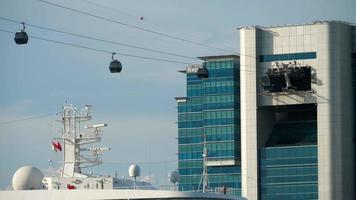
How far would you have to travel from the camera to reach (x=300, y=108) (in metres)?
179

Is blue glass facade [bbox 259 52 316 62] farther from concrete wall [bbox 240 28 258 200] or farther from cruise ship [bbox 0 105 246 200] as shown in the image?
cruise ship [bbox 0 105 246 200]

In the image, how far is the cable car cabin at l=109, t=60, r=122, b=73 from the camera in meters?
86.8

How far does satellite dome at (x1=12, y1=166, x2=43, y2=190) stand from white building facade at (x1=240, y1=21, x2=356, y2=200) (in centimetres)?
7925

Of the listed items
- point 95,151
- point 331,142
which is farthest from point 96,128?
point 331,142

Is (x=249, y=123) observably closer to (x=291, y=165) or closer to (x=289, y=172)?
(x=291, y=165)

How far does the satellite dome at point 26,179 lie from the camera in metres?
95.1

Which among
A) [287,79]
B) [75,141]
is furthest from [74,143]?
[287,79]

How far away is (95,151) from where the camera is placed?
102 meters

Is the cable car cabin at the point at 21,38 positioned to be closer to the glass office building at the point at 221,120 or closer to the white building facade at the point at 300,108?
the white building facade at the point at 300,108

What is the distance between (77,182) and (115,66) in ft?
48.8

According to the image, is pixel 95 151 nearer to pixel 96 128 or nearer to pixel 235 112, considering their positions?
pixel 96 128

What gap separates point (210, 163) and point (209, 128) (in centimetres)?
478

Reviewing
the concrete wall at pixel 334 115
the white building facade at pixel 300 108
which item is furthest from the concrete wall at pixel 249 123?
the concrete wall at pixel 334 115

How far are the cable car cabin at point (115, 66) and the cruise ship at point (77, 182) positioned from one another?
9050 millimetres
